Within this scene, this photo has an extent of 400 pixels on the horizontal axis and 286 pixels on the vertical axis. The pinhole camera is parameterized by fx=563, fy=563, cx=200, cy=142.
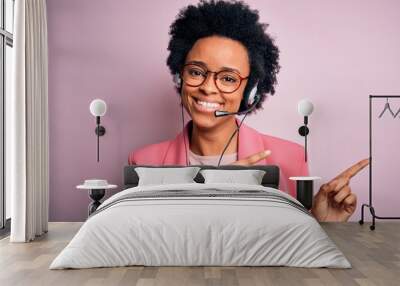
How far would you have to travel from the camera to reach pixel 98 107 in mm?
6680

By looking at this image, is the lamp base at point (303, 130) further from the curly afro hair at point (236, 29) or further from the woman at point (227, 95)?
the curly afro hair at point (236, 29)

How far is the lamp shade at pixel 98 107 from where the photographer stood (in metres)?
6.68

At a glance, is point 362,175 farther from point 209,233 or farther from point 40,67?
point 40,67

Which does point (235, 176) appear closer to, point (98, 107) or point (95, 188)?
point (95, 188)

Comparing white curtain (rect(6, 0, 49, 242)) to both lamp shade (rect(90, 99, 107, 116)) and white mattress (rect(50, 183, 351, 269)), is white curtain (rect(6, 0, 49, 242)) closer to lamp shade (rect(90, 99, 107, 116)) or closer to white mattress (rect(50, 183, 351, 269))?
lamp shade (rect(90, 99, 107, 116))

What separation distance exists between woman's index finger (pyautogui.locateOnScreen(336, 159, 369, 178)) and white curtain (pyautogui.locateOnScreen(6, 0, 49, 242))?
3.54 m

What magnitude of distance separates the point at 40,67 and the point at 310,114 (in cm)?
317

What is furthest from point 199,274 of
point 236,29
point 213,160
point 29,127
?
point 236,29

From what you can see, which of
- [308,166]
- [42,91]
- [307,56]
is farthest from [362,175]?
[42,91]

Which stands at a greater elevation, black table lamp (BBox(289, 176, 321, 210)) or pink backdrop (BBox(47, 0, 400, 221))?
pink backdrop (BBox(47, 0, 400, 221))

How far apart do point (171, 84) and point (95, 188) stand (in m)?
1.57

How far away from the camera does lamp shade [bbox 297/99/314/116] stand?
6.67 m

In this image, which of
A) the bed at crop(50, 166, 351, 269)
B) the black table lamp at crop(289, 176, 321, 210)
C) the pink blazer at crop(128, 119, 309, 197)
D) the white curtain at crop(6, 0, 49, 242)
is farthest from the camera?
the pink blazer at crop(128, 119, 309, 197)

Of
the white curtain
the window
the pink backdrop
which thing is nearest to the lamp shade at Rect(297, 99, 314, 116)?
the pink backdrop
